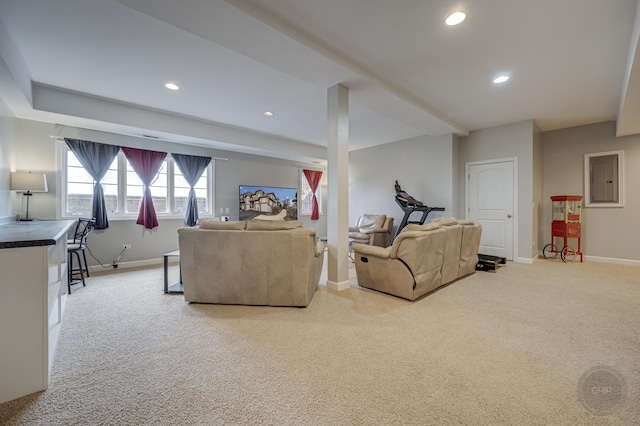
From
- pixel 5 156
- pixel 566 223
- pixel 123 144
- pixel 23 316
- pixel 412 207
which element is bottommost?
pixel 23 316

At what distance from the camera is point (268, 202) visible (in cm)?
701

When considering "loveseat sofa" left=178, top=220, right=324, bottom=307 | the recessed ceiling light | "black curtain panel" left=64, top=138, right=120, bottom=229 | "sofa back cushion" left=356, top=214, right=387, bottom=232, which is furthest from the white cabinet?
"sofa back cushion" left=356, top=214, right=387, bottom=232

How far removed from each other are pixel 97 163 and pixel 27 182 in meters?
1.06

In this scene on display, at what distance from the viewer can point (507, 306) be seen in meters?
2.86

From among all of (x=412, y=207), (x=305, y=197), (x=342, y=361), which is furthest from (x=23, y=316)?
(x=305, y=197)

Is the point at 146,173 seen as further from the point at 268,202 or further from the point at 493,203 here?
the point at 493,203

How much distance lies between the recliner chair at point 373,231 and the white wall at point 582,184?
329 cm

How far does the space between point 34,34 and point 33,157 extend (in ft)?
8.22

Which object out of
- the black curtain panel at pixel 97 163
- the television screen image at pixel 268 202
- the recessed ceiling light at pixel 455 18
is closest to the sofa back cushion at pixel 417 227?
the recessed ceiling light at pixel 455 18

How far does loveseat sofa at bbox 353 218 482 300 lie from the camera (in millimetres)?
2953

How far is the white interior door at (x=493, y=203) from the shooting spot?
17.5ft

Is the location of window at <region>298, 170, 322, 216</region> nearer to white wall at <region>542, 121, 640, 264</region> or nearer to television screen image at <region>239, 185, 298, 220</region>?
television screen image at <region>239, 185, 298, 220</region>

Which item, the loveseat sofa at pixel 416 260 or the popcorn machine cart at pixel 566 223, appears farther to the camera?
the popcorn machine cart at pixel 566 223

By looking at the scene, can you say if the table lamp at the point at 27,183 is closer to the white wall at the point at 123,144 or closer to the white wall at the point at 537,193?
the white wall at the point at 123,144
